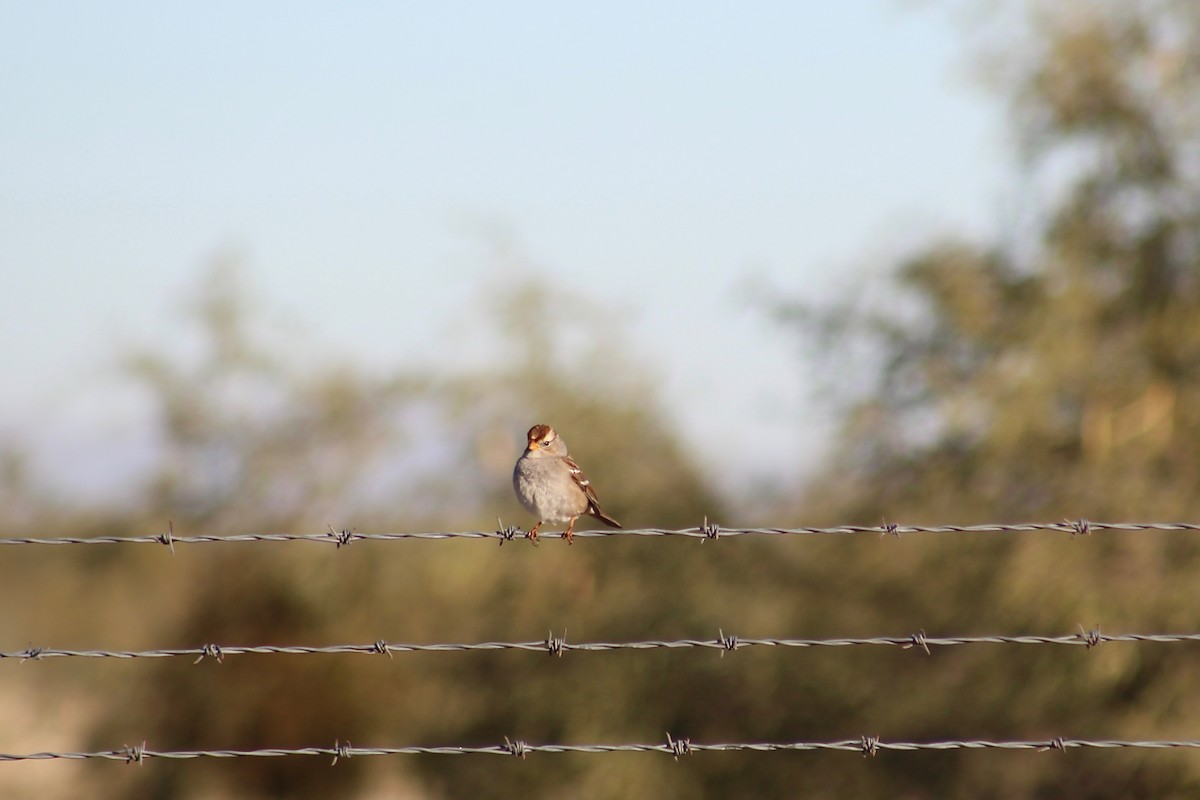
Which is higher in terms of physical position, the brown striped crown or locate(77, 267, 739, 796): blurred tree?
the brown striped crown

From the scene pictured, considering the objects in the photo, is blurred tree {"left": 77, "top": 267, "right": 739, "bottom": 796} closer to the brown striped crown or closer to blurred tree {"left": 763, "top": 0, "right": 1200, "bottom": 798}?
blurred tree {"left": 763, "top": 0, "right": 1200, "bottom": 798}

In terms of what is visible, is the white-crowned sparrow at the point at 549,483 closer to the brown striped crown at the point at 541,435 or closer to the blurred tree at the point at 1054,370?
the brown striped crown at the point at 541,435

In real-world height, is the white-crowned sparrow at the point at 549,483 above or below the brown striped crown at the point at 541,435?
below

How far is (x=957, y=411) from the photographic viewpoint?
655 inches

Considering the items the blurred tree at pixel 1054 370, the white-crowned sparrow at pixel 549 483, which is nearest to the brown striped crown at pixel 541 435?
the white-crowned sparrow at pixel 549 483

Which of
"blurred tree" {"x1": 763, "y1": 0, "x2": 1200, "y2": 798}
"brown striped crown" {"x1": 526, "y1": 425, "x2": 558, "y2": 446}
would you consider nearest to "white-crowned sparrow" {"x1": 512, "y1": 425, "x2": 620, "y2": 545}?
"brown striped crown" {"x1": 526, "y1": 425, "x2": 558, "y2": 446}

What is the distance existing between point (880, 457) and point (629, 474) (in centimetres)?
446

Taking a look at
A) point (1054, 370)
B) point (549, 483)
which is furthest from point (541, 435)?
point (1054, 370)

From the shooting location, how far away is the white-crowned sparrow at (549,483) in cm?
766

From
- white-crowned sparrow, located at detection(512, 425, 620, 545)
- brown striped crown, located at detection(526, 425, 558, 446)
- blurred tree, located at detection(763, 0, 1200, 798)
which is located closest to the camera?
white-crowned sparrow, located at detection(512, 425, 620, 545)

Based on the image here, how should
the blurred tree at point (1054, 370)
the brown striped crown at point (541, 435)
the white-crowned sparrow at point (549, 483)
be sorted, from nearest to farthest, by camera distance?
the white-crowned sparrow at point (549, 483) < the brown striped crown at point (541, 435) < the blurred tree at point (1054, 370)

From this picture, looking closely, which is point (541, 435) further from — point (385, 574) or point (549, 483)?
point (385, 574)

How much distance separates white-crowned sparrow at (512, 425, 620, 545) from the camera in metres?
7.66

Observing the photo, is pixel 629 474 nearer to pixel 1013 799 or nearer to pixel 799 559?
pixel 799 559
